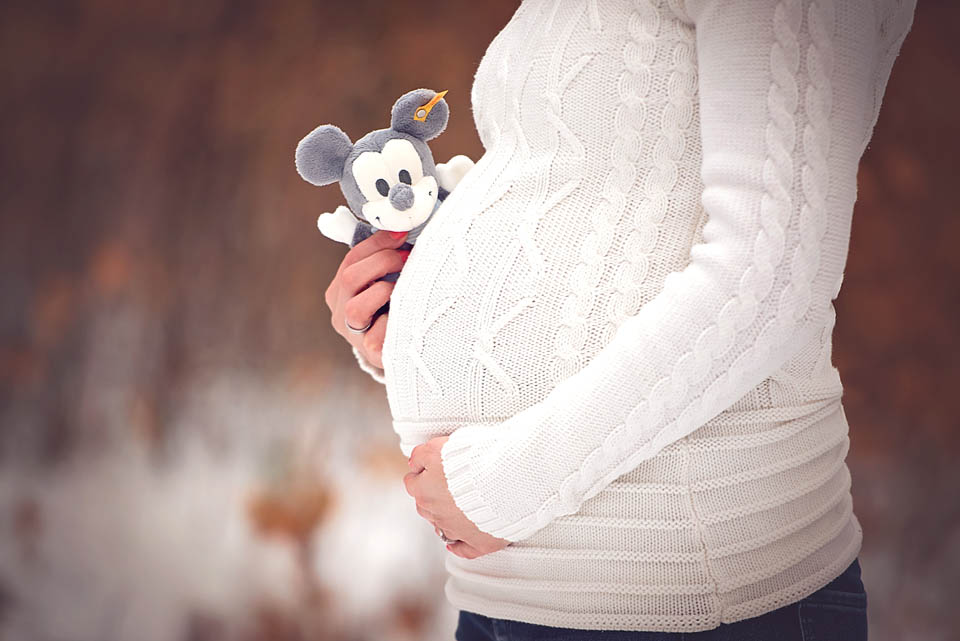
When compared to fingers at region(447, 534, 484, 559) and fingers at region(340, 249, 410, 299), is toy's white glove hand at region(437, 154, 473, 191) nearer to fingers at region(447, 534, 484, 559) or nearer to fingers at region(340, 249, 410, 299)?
fingers at region(340, 249, 410, 299)

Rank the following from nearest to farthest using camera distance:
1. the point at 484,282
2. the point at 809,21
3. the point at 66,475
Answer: the point at 809,21
the point at 484,282
the point at 66,475

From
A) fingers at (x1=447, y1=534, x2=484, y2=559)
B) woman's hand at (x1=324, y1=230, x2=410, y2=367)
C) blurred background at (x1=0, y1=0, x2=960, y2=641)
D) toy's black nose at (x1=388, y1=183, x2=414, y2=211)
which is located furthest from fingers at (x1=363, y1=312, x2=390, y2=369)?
blurred background at (x1=0, y1=0, x2=960, y2=641)

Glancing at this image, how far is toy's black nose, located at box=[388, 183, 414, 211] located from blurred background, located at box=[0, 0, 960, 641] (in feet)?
5.24

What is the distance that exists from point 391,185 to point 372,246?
6 cm

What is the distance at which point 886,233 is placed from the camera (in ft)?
7.04

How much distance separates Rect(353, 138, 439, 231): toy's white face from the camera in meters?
0.70

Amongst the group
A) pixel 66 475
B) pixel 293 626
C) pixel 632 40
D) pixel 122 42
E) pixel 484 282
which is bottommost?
pixel 293 626

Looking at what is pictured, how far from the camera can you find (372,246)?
746 mm

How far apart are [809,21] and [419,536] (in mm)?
1906

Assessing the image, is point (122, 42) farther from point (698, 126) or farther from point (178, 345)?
point (698, 126)

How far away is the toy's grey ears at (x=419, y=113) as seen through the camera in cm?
73

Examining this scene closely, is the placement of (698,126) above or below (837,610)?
above

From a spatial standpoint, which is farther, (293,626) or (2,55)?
(2,55)

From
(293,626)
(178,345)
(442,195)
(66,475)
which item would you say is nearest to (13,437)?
(66,475)
